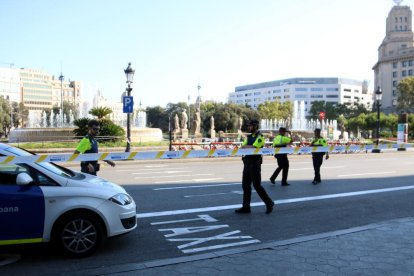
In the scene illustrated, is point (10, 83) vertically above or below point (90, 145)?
above

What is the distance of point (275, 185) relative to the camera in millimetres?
12695

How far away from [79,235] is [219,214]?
3416 millimetres

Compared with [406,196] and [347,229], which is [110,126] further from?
[347,229]

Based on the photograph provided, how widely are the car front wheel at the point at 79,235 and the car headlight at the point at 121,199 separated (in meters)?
0.34

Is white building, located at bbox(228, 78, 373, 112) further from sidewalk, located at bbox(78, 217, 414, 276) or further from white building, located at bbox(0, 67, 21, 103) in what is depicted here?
sidewalk, located at bbox(78, 217, 414, 276)

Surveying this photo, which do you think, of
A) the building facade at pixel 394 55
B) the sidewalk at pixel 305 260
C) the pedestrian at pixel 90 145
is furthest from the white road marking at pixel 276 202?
the building facade at pixel 394 55

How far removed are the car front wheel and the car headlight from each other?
338 millimetres

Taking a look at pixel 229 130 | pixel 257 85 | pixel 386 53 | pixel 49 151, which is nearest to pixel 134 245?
pixel 49 151

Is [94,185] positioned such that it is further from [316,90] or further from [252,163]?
[316,90]

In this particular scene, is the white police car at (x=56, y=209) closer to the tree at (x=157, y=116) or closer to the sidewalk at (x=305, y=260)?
the sidewalk at (x=305, y=260)

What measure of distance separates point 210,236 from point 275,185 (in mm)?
6361

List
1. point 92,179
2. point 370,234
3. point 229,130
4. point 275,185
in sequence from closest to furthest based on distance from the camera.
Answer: point 92,179 < point 370,234 < point 275,185 < point 229,130

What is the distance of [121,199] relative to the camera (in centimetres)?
579

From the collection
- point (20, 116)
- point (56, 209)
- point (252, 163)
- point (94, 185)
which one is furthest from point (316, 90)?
point (56, 209)
